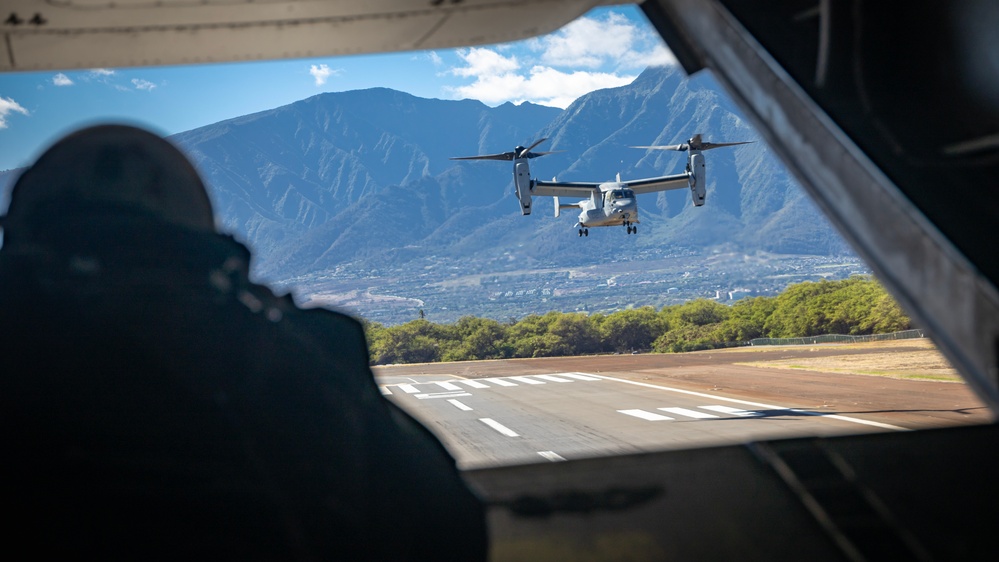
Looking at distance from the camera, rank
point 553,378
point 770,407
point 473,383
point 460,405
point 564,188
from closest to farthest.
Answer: point 770,407, point 460,405, point 473,383, point 553,378, point 564,188

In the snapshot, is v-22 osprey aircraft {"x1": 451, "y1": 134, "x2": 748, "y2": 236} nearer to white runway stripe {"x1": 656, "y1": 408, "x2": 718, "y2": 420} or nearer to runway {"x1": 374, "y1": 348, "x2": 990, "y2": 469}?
runway {"x1": 374, "y1": 348, "x2": 990, "y2": 469}

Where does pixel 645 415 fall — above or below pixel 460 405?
above

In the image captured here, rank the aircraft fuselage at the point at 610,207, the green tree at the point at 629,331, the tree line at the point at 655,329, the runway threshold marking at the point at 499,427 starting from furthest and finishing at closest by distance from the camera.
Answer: the green tree at the point at 629,331
the tree line at the point at 655,329
the aircraft fuselage at the point at 610,207
the runway threshold marking at the point at 499,427

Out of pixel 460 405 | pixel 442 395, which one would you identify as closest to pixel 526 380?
pixel 442 395

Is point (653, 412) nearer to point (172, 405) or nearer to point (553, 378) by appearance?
point (553, 378)


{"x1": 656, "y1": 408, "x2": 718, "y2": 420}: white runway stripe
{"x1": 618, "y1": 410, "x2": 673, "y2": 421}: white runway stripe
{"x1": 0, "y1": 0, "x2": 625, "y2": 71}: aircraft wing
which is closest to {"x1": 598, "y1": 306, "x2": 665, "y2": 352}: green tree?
{"x1": 618, "y1": 410, "x2": 673, "y2": 421}: white runway stripe

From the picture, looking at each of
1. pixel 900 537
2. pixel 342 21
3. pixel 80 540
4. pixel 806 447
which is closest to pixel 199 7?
pixel 342 21

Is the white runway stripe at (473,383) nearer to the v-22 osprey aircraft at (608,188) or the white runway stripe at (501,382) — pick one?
the white runway stripe at (501,382)

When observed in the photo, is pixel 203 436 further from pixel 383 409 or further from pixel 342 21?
pixel 342 21

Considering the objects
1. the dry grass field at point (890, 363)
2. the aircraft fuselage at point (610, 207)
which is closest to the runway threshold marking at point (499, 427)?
the dry grass field at point (890, 363)
